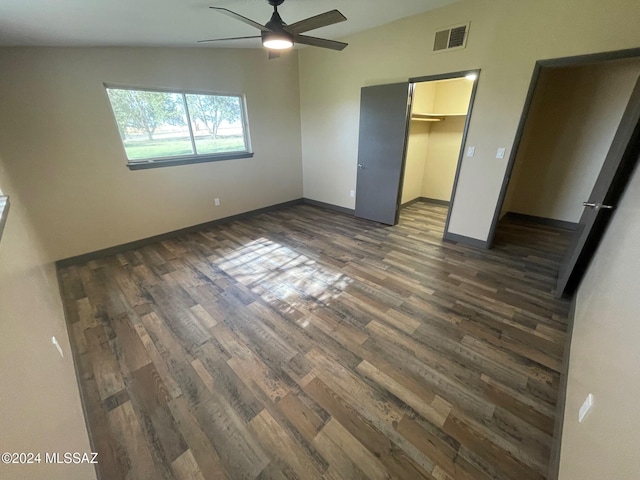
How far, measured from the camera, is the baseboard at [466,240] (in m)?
3.42

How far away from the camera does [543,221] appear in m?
4.30

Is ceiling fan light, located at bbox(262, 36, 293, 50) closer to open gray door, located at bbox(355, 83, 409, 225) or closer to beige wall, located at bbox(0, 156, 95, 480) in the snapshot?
open gray door, located at bbox(355, 83, 409, 225)

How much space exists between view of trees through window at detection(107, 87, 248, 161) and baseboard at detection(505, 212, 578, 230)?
200 inches

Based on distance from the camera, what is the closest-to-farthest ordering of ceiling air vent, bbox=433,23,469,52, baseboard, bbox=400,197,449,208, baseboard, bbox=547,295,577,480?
baseboard, bbox=547,295,577,480
ceiling air vent, bbox=433,23,469,52
baseboard, bbox=400,197,449,208

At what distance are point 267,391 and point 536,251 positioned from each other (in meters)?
3.79

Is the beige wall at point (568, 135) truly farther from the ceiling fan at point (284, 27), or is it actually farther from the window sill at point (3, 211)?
the window sill at point (3, 211)

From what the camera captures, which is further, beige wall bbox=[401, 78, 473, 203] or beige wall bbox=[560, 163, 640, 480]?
beige wall bbox=[401, 78, 473, 203]

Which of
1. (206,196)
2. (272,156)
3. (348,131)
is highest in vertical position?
(348,131)

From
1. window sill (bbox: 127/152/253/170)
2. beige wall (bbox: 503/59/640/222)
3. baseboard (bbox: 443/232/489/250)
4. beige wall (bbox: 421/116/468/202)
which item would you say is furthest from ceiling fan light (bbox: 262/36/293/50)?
beige wall (bbox: 421/116/468/202)

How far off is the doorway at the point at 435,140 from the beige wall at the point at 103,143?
2533mm

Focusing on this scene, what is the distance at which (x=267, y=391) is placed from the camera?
1.63m

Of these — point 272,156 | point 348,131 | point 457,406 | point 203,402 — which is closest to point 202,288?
point 203,402

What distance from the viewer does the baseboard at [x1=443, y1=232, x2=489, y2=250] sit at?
342cm

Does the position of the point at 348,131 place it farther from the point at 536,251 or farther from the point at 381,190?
the point at 536,251
